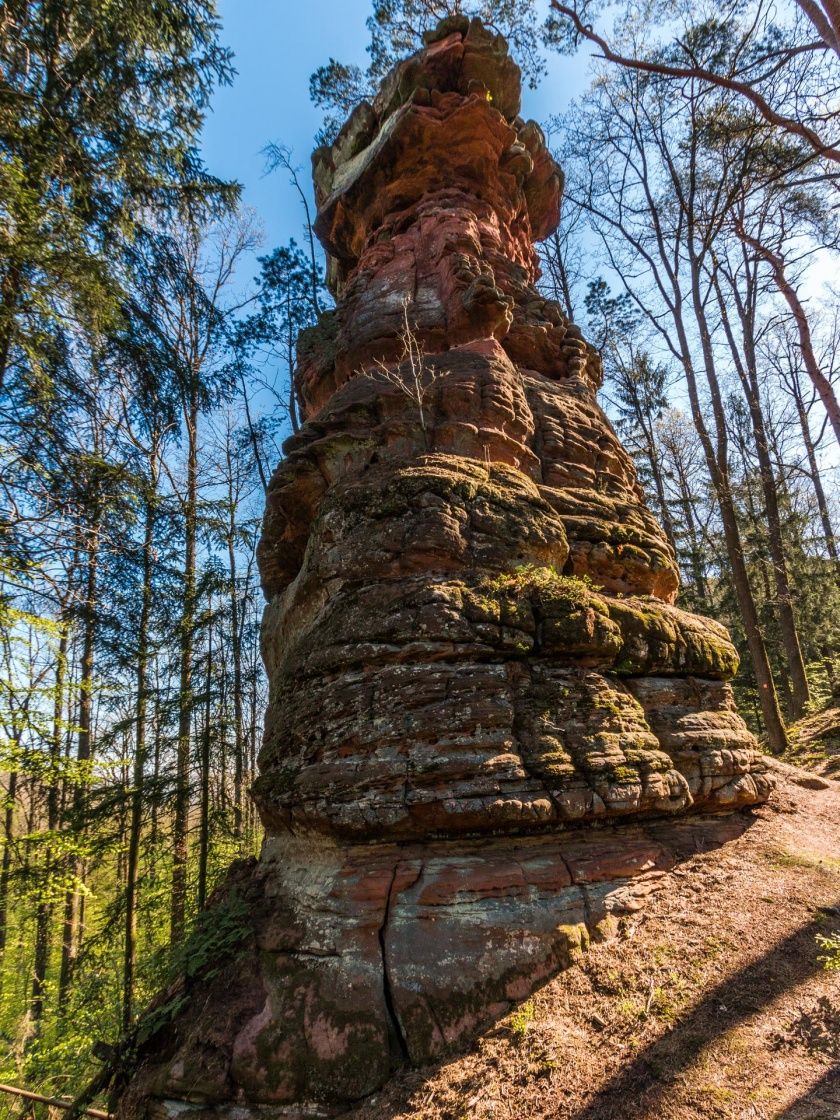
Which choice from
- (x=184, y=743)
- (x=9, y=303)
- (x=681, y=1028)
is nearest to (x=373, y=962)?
(x=681, y=1028)

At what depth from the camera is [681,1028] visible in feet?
11.2

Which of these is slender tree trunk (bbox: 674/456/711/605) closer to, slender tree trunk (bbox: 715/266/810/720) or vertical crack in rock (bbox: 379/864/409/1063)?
slender tree trunk (bbox: 715/266/810/720)

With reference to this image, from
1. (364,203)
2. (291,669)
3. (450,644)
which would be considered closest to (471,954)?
(450,644)

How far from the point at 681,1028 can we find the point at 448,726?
97.2 inches

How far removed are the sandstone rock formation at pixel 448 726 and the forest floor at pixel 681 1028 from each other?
0.76 feet

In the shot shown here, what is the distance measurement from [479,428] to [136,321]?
4718 millimetres

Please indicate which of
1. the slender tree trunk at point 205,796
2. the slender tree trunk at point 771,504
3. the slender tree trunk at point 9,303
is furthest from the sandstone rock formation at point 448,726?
the slender tree trunk at point 771,504

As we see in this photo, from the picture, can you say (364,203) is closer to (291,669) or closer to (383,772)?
(291,669)

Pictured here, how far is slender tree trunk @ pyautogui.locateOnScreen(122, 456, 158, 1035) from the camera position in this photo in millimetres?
7293

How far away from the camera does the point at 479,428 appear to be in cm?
744

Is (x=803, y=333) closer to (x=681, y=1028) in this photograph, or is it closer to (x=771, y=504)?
(x=771, y=504)

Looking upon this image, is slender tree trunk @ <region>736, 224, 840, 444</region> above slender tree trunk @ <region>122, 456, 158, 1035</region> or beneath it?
above

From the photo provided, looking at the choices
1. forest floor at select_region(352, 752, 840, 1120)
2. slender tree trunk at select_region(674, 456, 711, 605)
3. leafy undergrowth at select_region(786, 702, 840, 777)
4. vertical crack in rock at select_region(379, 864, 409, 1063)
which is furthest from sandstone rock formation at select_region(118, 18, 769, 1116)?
slender tree trunk at select_region(674, 456, 711, 605)

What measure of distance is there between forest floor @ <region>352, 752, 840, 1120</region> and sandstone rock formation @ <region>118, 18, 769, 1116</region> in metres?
0.23
